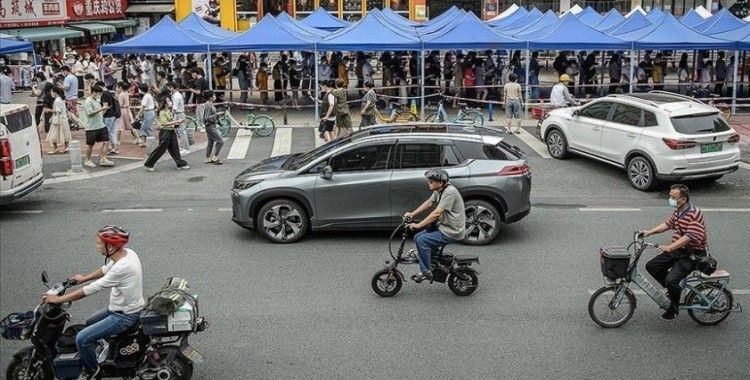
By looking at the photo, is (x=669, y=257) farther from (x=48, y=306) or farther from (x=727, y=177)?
(x=727, y=177)

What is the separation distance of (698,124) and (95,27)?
35068mm

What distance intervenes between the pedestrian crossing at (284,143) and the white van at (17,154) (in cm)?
490

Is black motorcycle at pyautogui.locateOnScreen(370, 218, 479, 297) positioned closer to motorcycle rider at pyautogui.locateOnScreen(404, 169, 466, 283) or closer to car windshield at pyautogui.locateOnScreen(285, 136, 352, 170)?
motorcycle rider at pyautogui.locateOnScreen(404, 169, 466, 283)

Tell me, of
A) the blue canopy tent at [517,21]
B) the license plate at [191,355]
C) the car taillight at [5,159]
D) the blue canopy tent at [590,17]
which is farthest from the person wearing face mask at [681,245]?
the blue canopy tent at [590,17]

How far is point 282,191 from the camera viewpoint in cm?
1066

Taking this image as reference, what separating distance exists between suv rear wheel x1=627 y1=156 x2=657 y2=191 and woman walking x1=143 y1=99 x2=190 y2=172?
8.30 m

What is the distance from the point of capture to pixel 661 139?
1337 cm

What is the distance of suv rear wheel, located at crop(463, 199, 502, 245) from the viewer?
34.7 feet

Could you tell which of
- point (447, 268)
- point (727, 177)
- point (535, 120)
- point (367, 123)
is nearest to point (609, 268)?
point (447, 268)

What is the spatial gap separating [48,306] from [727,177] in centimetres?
1269

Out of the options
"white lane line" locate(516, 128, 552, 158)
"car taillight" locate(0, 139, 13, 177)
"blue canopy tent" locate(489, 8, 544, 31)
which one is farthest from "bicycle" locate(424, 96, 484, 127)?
"blue canopy tent" locate(489, 8, 544, 31)

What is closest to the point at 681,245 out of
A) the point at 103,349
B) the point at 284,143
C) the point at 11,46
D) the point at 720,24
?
the point at 103,349

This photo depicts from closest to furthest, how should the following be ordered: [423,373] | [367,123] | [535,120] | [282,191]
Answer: [423,373], [282,191], [367,123], [535,120]

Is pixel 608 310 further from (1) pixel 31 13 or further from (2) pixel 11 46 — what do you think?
(1) pixel 31 13
